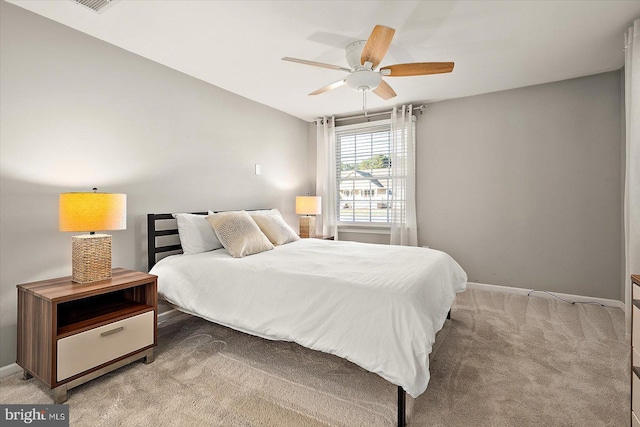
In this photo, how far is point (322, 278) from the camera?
1970 mm

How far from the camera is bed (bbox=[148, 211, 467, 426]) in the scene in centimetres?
161

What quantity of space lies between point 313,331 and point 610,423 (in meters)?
1.64

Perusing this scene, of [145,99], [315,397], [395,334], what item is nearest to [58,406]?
[315,397]

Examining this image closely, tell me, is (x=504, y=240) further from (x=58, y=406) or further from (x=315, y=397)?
(x=58, y=406)

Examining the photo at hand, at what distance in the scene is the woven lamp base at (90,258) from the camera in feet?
6.82

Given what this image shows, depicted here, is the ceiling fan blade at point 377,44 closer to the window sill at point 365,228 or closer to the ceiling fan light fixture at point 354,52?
the ceiling fan light fixture at point 354,52

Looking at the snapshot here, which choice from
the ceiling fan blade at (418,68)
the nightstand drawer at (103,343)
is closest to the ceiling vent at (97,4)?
the ceiling fan blade at (418,68)

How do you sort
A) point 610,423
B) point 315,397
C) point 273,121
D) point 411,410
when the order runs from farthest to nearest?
point 273,121
point 315,397
point 411,410
point 610,423

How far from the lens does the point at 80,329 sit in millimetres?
1896

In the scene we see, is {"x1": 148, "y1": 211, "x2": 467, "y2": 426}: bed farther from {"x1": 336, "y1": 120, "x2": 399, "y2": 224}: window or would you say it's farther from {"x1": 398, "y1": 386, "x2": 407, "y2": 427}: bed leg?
{"x1": 336, "y1": 120, "x2": 399, "y2": 224}: window

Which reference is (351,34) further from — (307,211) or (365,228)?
(365,228)

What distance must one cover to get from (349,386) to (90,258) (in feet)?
6.37

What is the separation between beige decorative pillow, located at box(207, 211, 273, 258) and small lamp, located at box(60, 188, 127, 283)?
83 cm

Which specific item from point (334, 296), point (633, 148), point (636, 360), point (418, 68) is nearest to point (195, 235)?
point (334, 296)
